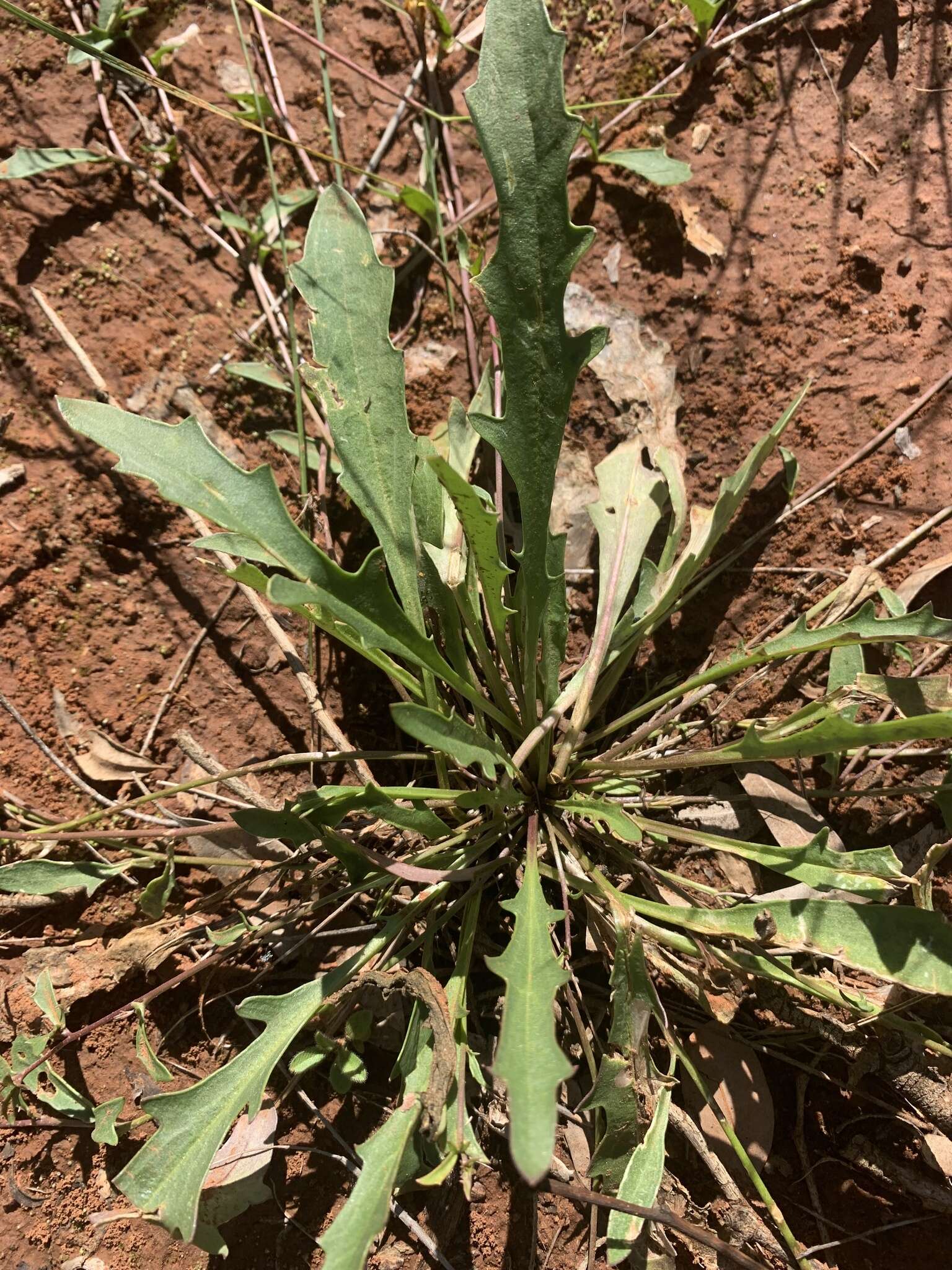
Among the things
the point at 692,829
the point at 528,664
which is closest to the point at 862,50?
the point at 528,664

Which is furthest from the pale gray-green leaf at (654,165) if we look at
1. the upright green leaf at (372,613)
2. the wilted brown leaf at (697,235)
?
the upright green leaf at (372,613)

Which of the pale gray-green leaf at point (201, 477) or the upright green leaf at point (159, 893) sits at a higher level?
the pale gray-green leaf at point (201, 477)

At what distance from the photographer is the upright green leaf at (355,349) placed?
1313mm

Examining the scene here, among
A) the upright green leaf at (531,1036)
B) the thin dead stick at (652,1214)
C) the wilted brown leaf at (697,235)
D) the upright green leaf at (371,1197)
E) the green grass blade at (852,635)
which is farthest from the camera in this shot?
the wilted brown leaf at (697,235)

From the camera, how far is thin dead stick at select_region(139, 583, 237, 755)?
1.52 metres

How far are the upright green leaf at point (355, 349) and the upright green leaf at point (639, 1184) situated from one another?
2.46ft

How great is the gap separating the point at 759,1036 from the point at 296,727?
3.01 ft

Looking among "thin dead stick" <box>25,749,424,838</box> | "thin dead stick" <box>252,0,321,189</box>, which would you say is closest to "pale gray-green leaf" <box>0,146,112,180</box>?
"thin dead stick" <box>252,0,321,189</box>

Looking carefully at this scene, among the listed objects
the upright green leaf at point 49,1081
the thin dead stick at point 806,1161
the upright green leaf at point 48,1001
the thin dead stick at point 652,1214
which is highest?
the upright green leaf at point 48,1001

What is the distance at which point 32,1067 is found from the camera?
129 centimetres

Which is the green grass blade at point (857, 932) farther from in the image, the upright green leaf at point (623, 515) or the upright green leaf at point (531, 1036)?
the upright green leaf at point (623, 515)

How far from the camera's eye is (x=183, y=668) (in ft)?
5.09

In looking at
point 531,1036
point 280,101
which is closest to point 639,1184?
point 531,1036

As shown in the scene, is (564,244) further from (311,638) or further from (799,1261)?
(799,1261)
